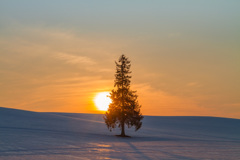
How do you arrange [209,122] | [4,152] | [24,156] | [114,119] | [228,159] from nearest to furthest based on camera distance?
[24,156], [4,152], [228,159], [114,119], [209,122]

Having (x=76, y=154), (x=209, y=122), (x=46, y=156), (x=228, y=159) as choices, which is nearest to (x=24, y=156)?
(x=46, y=156)

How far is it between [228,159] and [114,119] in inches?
898

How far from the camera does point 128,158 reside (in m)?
21.2

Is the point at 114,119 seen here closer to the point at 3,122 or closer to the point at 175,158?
the point at 3,122

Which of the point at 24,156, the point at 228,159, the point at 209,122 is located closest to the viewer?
the point at 24,156

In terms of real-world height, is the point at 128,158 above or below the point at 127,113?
below

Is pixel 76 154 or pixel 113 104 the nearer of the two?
pixel 76 154

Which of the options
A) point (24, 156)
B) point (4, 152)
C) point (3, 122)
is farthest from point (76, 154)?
point (3, 122)

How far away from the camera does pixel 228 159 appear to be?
2336cm

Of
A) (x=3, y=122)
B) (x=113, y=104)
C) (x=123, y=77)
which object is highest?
(x=123, y=77)

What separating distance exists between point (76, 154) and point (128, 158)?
4319 millimetres

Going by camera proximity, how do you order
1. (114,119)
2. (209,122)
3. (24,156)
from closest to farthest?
(24,156) → (114,119) → (209,122)

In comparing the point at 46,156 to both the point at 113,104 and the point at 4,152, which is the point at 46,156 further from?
the point at 113,104

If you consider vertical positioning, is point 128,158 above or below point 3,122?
below
